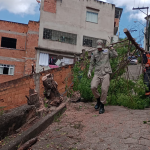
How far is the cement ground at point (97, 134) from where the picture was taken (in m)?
2.99

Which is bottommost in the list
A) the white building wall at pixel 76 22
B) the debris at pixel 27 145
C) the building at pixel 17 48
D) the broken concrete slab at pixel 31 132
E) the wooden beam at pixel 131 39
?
the debris at pixel 27 145

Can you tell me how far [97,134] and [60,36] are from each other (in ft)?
55.4

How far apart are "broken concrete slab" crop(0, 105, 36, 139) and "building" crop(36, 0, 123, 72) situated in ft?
46.6

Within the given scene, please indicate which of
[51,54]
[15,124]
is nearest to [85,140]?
[15,124]

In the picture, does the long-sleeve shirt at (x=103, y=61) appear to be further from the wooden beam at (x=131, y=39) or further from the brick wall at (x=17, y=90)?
the brick wall at (x=17, y=90)

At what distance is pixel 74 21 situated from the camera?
20312mm

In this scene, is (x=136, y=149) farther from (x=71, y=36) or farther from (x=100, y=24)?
(x=100, y=24)

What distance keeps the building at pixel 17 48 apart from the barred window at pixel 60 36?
41.7 inches

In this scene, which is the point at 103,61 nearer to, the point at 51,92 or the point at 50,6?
the point at 51,92

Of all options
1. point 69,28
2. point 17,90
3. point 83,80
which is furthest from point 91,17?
point 83,80

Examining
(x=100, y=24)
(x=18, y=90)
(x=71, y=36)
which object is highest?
(x=100, y=24)

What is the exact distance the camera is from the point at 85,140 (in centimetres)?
331

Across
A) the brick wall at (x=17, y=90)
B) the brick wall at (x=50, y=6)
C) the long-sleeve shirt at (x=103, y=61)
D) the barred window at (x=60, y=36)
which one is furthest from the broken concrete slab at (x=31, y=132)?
the brick wall at (x=50, y=6)

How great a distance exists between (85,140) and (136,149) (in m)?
0.94
